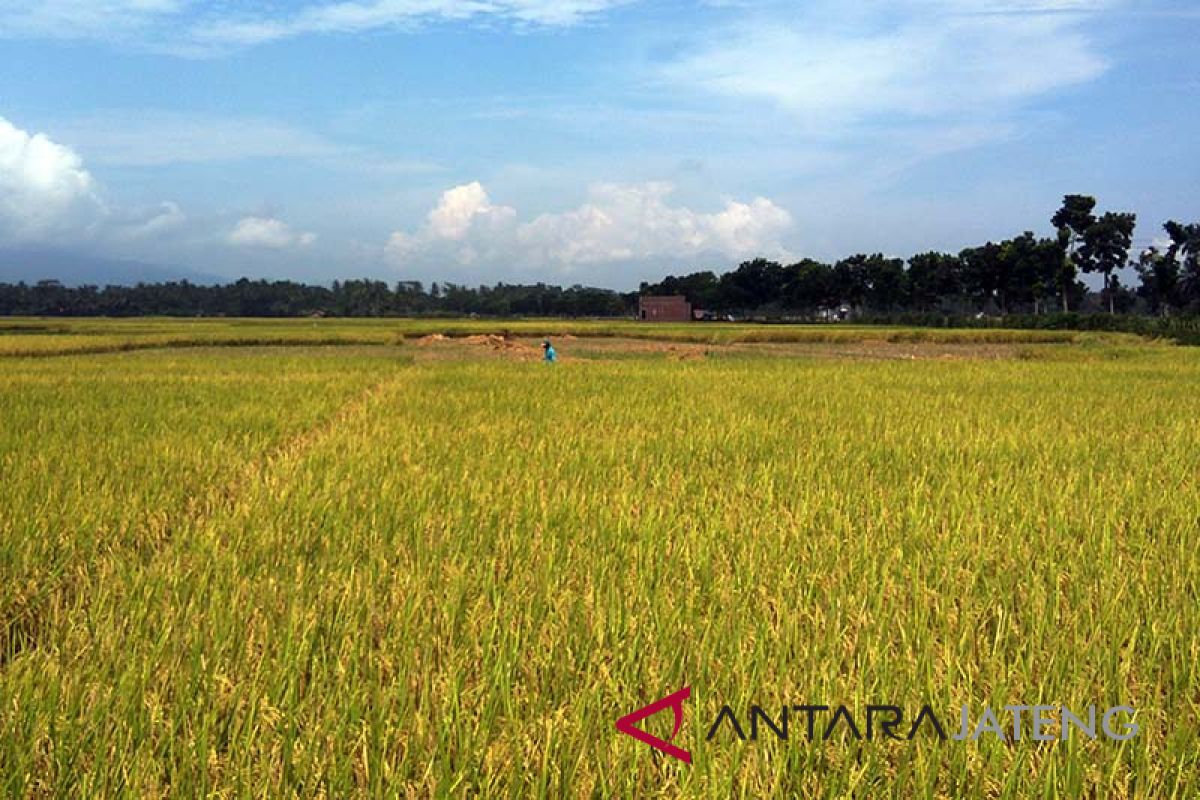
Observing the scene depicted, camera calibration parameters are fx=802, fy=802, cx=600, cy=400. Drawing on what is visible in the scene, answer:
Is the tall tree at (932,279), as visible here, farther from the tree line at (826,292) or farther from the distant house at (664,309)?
the distant house at (664,309)

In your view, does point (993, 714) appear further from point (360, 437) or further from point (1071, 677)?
point (360, 437)

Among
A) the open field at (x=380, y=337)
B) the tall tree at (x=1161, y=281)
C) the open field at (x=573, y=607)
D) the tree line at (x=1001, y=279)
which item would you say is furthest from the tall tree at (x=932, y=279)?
the open field at (x=573, y=607)

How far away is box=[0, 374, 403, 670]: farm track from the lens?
2496 millimetres

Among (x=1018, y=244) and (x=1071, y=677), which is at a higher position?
(x=1018, y=244)

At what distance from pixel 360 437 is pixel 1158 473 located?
563 cm

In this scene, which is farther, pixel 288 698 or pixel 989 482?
pixel 989 482

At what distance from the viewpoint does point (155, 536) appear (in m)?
3.56

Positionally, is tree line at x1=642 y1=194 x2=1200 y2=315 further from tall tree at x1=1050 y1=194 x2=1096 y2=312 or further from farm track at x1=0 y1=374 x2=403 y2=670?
farm track at x1=0 y1=374 x2=403 y2=670

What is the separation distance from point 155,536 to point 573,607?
2186 mm

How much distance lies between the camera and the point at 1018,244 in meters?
63.3

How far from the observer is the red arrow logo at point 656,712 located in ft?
5.28

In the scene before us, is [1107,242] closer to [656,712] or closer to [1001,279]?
[1001,279]

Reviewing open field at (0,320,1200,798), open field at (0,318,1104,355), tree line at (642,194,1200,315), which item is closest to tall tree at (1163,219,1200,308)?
tree line at (642,194,1200,315)

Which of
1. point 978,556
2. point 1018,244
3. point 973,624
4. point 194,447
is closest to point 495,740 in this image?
point 973,624
